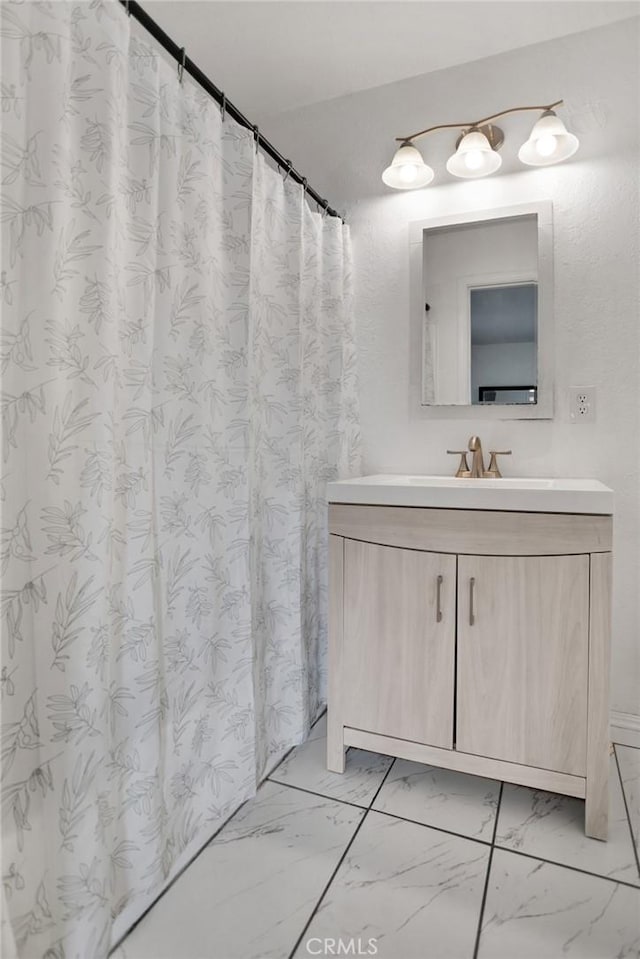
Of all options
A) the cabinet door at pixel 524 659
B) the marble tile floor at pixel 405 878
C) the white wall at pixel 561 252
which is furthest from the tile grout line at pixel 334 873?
the white wall at pixel 561 252

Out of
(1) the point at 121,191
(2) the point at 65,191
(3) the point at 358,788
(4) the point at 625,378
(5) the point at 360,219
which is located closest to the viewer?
(2) the point at 65,191

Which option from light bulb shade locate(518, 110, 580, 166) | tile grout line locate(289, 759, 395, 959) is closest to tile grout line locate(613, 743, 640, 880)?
tile grout line locate(289, 759, 395, 959)

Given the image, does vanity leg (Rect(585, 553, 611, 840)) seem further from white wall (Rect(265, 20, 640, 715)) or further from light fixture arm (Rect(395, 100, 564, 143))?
light fixture arm (Rect(395, 100, 564, 143))

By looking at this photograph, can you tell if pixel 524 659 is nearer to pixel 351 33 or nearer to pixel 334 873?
pixel 334 873

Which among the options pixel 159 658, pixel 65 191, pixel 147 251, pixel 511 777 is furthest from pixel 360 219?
pixel 511 777

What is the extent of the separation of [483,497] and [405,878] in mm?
917

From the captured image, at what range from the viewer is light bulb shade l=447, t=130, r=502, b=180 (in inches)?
72.0

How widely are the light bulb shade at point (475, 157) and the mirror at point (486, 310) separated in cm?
14

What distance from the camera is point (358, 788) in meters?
1.55

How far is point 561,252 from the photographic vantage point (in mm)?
1853

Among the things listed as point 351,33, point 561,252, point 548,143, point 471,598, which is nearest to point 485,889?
point 471,598

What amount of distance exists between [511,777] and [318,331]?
1.51 metres

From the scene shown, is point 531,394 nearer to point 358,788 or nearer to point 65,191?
point 358,788

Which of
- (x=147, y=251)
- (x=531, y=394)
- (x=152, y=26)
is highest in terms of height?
(x=152, y=26)
